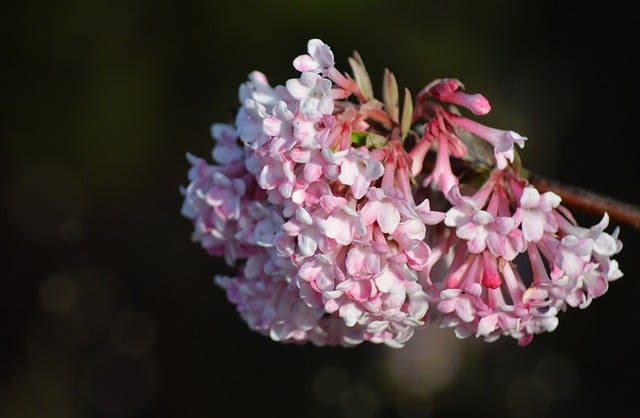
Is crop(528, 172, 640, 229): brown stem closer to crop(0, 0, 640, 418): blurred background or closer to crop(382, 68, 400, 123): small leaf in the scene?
crop(382, 68, 400, 123): small leaf

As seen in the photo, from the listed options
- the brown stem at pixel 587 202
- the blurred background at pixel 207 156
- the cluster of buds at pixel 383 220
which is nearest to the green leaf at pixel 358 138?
the cluster of buds at pixel 383 220

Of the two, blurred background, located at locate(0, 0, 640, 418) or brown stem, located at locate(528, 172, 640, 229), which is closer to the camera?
brown stem, located at locate(528, 172, 640, 229)

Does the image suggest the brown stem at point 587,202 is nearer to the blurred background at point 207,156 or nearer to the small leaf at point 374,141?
the small leaf at point 374,141

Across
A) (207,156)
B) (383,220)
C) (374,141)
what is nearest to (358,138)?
(374,141)

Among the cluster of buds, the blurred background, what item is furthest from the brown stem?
the blurred background

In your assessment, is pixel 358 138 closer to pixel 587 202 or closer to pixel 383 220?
pixel 383 220

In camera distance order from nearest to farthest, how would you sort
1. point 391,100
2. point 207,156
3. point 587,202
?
point 391,100, point 587,202, point 207,156

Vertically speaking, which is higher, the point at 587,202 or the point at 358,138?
the point at 358,138
